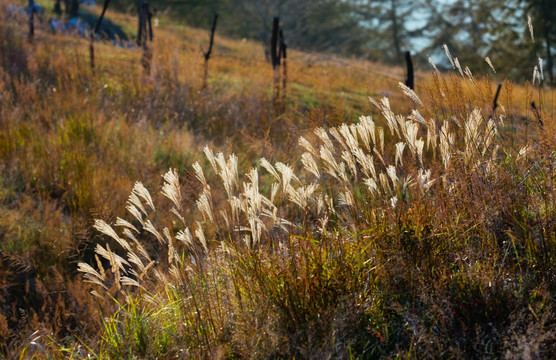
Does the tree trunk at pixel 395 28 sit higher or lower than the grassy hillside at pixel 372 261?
higher

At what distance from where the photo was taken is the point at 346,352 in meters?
2.58

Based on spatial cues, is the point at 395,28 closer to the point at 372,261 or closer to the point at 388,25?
the point at 388,25

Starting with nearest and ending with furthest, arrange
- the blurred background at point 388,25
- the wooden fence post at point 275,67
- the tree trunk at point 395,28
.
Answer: the wooden fence post at point 275,67 < the blurred background at point 388,25 < the tree trunk at point 395,28

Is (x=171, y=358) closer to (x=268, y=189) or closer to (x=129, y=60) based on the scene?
(x=268, y=189)

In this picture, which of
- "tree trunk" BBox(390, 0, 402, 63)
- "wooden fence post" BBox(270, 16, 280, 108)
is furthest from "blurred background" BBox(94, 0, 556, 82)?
"wooden fence post" BBox(270, 16, 280, 108)

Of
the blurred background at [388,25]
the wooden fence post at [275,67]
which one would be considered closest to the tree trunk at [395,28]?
the blurred background at [388,25]

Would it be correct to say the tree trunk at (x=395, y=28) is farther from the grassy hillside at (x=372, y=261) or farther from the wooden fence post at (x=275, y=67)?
the grassy hillside at (x=372, y=261)

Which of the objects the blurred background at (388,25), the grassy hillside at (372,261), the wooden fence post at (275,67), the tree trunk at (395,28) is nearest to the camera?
the grassy hillside at (372,261)

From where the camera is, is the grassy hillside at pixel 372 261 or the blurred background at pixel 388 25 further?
the blurred background at pixel 388 25

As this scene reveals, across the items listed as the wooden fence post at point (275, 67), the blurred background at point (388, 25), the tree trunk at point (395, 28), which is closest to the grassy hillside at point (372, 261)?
the wooden fence post at point (275, 67)

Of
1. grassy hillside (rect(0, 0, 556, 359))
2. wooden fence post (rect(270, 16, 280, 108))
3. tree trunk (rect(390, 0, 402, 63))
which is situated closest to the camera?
grassy hillside (rect(0, 0, 556, 359))

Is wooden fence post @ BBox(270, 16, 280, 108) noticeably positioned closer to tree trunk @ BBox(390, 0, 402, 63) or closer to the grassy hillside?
the grassy hillside

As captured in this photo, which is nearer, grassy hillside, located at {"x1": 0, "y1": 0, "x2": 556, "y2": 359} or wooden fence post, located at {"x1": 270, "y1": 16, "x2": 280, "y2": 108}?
grassy hillside, located at {"x1": 0, "y1": 0, "x2": 556, "y2": 359}

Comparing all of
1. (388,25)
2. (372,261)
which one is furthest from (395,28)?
(372,261)
